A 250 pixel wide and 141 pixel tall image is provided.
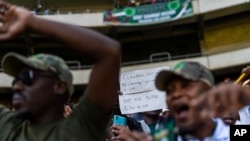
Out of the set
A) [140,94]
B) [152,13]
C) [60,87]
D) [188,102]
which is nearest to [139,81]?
[140,94]

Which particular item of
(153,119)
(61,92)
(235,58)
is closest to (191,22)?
(235,58)

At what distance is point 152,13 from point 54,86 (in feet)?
61.3

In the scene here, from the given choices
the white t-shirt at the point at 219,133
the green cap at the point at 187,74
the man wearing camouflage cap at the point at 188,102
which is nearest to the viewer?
the man wearing camouflage cap at the point at 188,102

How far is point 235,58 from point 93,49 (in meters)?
17.9

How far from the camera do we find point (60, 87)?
102 inches

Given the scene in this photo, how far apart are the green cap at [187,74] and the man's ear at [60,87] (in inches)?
17.6

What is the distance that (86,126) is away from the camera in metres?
2.47

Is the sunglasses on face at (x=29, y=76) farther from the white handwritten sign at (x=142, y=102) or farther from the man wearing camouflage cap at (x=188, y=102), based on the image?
the white handwritten sign at (x=142, y=102)

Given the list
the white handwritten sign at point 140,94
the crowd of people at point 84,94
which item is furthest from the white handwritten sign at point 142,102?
the crowd of people at point 84,94

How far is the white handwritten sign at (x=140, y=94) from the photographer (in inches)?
188

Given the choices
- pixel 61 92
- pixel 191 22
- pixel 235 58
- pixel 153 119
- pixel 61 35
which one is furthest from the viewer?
pixel 191 22

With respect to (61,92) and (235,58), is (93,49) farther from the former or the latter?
(235,58)

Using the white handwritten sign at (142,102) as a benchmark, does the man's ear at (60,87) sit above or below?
above

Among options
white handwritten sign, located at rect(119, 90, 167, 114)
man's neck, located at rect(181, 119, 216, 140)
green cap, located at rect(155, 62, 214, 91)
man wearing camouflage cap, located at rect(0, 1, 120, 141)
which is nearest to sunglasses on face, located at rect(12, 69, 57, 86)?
man wearing camouflage cap, located at rect(0, 1, 120, 141)
